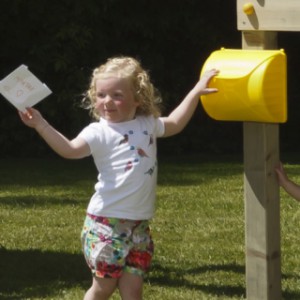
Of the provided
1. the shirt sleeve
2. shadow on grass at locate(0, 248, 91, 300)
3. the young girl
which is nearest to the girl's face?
the young girl

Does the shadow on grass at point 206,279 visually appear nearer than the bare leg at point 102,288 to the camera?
No

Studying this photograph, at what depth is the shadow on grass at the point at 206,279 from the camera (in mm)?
5805

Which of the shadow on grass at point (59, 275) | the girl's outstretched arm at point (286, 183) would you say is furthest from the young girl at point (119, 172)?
the shadow on grass at point (59, 275)

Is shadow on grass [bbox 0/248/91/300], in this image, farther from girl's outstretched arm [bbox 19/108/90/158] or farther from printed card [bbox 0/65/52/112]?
printed card [bbox 0/65/52/112]

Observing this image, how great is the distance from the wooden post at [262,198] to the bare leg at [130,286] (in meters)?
0.63

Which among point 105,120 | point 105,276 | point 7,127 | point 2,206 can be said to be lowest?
point 7,127

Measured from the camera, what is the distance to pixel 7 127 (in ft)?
51.3

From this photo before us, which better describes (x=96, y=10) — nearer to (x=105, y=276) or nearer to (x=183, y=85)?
(x=183, y=85)

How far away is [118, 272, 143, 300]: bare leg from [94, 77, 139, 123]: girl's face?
2.26ft

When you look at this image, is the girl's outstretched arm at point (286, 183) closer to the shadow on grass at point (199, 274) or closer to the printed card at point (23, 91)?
the shadow on grass at point (199, 274)

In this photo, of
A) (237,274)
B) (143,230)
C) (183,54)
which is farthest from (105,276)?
(183,54)

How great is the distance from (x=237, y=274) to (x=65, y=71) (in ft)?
31.0

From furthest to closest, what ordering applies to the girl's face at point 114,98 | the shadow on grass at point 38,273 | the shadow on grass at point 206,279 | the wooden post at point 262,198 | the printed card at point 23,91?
1. the shadow on grass at point 38,273
2. the shadow on grass at point 206,279
3. the wooden post at point 262,198
4. the girl's face at point 114,98
5. the printed card at point 23,91

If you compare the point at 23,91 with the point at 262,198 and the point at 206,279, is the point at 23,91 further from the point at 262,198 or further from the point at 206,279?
the point at 206,279
